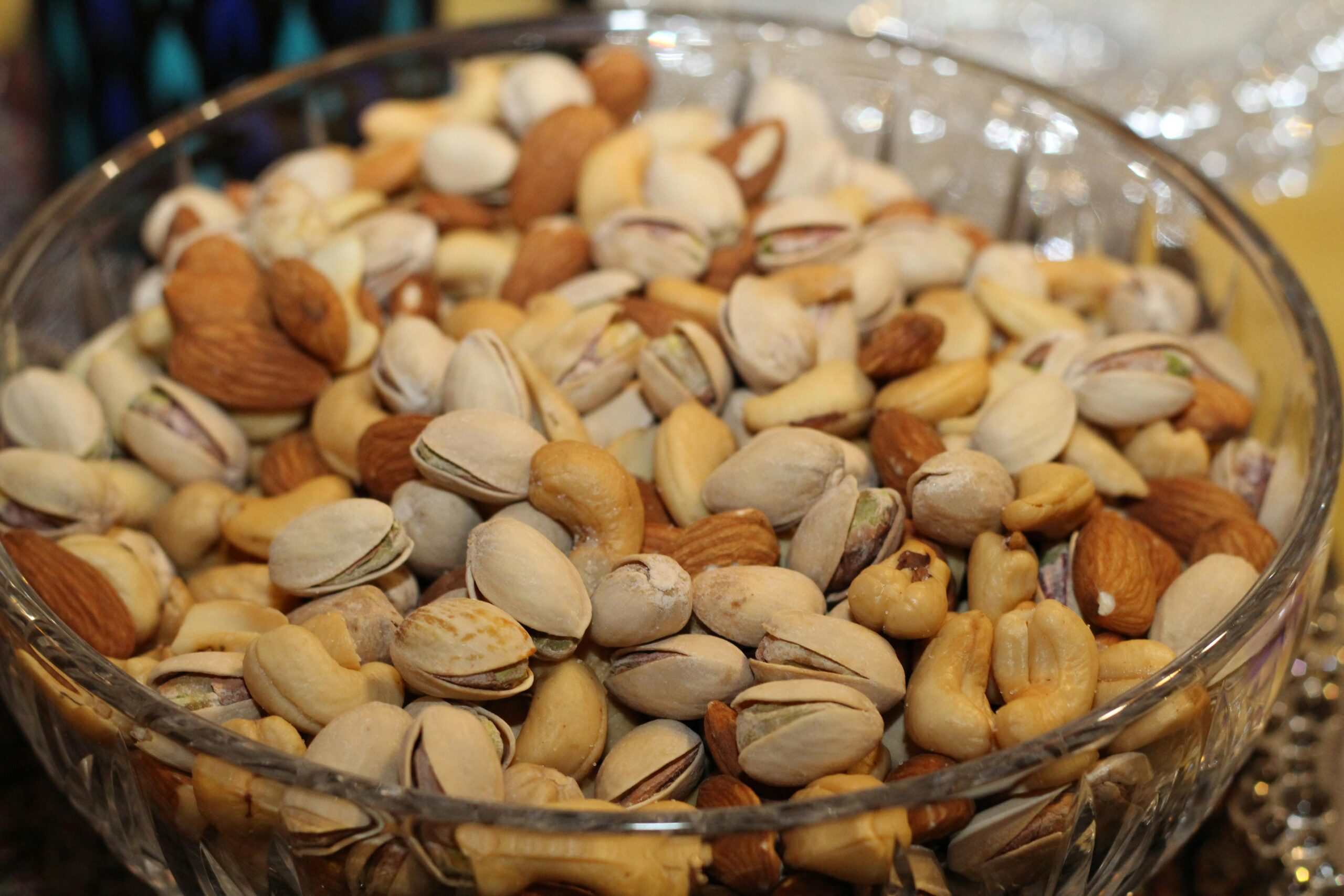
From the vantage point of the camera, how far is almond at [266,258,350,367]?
0.39 metres

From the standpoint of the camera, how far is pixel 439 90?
1.87 ft

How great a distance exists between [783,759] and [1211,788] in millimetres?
117

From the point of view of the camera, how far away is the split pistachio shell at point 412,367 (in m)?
0.38

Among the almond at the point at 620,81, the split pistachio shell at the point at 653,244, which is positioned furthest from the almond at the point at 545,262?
the almond at the point at 620,81

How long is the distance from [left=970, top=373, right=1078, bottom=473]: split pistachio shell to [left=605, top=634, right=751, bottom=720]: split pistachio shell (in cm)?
11

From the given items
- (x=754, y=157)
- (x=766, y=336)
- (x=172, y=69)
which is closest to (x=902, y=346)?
(x=766, y=336)

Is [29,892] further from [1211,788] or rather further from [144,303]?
[1211,788]

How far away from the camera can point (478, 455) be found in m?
0.33

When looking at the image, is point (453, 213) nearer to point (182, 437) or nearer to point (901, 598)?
point (182, 437)

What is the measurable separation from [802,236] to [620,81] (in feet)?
0.48

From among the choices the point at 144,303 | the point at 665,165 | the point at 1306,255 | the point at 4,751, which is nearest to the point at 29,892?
the point at 4,751

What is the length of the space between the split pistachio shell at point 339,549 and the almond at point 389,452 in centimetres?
3

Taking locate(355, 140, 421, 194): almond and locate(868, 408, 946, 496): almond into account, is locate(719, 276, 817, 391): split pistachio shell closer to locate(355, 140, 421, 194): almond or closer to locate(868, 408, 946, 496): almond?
locate(868, 408, 946, 496): almond

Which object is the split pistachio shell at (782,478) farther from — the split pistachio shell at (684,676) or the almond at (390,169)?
the almond at (390,169)
